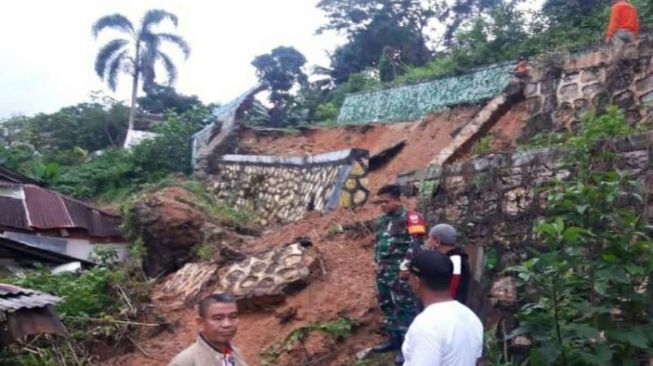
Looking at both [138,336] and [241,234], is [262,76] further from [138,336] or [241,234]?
[138,336]

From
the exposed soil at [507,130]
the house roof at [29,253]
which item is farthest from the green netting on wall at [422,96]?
the house roof at [29,253]

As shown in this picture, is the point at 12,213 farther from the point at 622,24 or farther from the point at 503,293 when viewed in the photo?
the point at 503,293

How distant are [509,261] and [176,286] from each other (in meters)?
5.32

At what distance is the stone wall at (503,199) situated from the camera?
20.1 feet

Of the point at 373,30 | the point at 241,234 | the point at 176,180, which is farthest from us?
the point at 373,30

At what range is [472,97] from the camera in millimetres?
16188

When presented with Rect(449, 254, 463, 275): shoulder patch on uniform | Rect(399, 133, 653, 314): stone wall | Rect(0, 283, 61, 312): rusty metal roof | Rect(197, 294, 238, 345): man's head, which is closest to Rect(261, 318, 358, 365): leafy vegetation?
Rect(399, 133, 653, 314): stone wall

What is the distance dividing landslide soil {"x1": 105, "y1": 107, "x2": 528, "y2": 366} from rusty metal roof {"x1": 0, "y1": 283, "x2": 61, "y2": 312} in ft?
6.84

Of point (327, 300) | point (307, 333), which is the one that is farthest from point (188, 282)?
point (307, 333)

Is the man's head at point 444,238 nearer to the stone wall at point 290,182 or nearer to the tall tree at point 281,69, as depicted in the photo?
the stone wall at point 290,182

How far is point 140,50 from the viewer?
112 ft

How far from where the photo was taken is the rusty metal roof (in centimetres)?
595

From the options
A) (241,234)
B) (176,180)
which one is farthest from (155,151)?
(241,234)

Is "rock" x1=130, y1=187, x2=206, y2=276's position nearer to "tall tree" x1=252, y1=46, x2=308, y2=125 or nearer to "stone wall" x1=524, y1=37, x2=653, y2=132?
"stone wall" x1=524, y1=37, x2=653, y2=132
